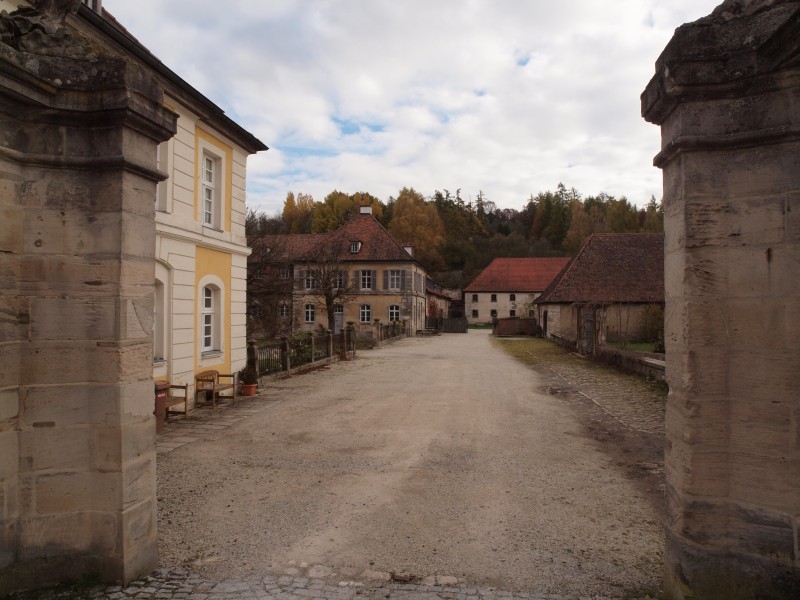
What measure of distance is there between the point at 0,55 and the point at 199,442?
241 inches

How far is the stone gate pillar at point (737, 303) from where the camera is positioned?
2.95 meters

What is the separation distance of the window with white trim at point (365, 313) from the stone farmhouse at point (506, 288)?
22.0m

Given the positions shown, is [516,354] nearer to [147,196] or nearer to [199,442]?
[199,442]

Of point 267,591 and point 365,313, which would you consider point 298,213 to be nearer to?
point 365,313

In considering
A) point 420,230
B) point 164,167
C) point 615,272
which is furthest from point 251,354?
point 420,230

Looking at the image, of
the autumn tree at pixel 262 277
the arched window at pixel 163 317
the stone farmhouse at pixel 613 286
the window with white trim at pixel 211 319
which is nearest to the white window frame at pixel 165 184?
the arched window at pixel 163 317

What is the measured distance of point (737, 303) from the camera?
303cm

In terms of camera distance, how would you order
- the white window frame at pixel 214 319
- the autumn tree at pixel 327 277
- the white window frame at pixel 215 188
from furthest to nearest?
the autumn tree at pixel 327 277, the white window frame at pixel 214 319, the white window frame at pixel 215 188

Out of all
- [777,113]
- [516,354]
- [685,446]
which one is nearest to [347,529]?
[685,446]

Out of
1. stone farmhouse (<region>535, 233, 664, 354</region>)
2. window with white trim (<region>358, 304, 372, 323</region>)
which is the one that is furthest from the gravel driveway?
window with white trim (<region>358, 304, 372, 323</region>)

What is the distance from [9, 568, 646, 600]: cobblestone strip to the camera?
3.34 metres

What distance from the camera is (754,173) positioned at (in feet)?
9.93

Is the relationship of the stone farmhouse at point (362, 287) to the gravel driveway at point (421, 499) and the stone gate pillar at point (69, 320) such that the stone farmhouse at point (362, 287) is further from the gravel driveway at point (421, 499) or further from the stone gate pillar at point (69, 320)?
the stone gate pillar at point (69, 320)

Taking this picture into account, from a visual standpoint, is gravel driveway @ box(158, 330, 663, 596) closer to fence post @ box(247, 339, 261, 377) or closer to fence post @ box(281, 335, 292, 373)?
fence post @ box(247, 339, 261, 377)
